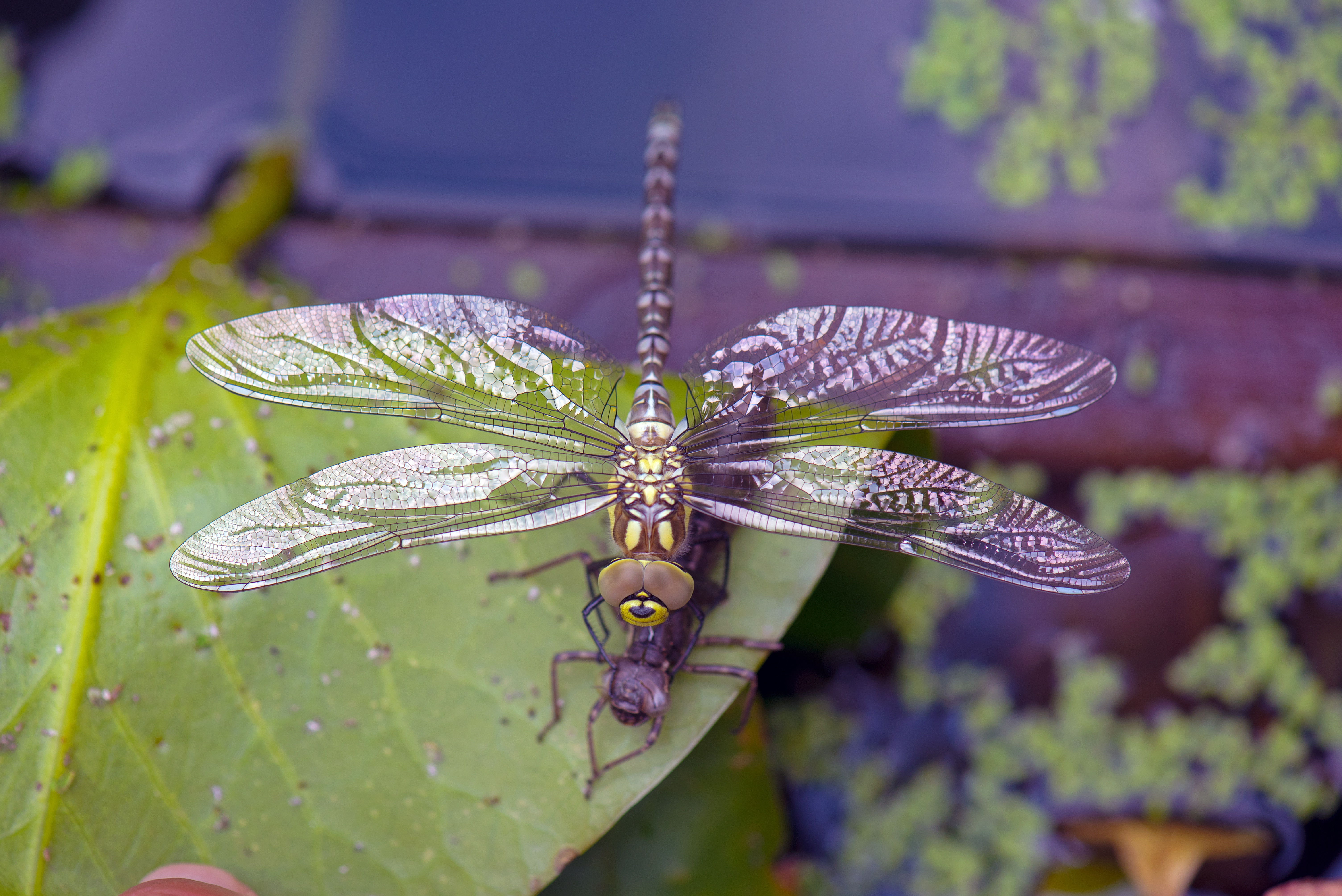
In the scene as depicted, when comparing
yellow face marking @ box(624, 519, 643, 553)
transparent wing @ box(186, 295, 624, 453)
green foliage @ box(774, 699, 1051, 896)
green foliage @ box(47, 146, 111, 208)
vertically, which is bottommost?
green foliage @ box(774, 699, 1051, 896)

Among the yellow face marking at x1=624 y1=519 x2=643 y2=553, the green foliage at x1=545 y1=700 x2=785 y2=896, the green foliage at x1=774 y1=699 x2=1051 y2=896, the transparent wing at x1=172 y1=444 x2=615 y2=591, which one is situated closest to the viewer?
the transparent wing at x1=172 y1=444 x2=615 y2=591

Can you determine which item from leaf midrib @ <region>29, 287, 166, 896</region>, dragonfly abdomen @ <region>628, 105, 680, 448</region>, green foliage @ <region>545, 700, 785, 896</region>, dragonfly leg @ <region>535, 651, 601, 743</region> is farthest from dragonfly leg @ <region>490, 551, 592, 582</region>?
leaf midrib @ <region>29, 287, 166, 896</region>

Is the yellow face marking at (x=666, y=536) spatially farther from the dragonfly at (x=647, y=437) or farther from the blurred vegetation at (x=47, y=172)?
the blurred vegetation at (x=47, y=172)

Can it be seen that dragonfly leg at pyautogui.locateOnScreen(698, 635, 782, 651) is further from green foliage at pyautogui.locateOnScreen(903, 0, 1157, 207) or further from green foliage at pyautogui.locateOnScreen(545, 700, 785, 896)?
green foliage at pyautogui.locateOnScreen(903, 0, 1157, 207)

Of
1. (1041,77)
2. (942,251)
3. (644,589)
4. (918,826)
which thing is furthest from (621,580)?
(1041,77)

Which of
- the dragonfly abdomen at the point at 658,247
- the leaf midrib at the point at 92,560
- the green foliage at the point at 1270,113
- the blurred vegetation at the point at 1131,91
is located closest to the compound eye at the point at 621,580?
the dragonfly abdomen at the point at 658,247

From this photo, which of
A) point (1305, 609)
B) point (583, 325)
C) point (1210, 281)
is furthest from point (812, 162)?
point (1305, 609)

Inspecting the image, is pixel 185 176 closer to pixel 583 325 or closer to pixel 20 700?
pixel 583 325
